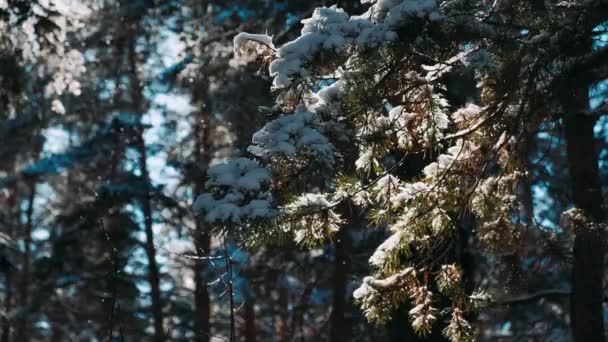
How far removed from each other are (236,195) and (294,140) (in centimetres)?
48

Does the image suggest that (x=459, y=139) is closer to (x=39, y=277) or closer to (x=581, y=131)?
(x=581, y=131)

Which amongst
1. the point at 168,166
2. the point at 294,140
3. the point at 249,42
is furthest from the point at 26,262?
the point at 294,140

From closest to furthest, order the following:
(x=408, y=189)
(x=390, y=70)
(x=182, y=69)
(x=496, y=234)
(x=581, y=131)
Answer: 1. (x=390, y=70)
2. (x=408, y=189)
3. (x=496, y=234)
4. (x=581, y=131)
5. (x=182, y=69)

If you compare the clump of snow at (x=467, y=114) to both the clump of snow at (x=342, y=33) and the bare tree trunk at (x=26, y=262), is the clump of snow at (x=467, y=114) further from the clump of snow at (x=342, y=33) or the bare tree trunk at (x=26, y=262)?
the bare tree trunk at (x=26, y=262)

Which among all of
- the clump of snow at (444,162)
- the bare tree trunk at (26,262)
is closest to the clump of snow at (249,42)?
the clump of snow at (444,162)

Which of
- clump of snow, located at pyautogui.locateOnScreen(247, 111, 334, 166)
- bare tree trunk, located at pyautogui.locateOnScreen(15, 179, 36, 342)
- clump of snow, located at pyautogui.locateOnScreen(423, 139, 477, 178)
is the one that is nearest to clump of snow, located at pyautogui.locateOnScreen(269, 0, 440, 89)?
clump of snow, located at pyautogui.locateOnScreen(247, 111, 334, 166)

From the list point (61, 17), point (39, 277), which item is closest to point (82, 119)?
point (39, 277)

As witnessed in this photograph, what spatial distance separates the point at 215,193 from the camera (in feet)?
12.8

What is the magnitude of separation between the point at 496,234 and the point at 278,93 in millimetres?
2415

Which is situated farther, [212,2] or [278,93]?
[212,2]

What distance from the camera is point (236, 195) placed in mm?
3783

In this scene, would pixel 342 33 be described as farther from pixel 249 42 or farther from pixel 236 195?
pixel 236 195

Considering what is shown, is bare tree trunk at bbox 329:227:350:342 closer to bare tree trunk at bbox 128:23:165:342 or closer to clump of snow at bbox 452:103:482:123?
bare tree trunk at bbox 128:23:165:342

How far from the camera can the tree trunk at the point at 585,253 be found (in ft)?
25.7
